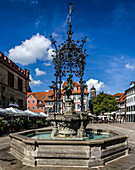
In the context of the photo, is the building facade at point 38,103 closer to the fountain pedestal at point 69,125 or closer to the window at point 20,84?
the window at point 20,84

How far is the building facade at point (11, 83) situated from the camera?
26.4m

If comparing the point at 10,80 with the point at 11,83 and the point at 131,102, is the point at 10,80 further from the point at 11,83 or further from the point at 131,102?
the point at 131,102

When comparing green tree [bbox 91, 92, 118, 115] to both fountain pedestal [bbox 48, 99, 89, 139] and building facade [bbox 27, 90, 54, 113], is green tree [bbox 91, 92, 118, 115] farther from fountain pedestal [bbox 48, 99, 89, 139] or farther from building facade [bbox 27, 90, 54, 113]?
fountain pedestal [bbox 48, 99, 89, 139]

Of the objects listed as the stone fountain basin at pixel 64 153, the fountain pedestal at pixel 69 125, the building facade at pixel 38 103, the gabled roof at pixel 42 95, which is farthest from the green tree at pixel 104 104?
the stone fountain basin at pixel 64 153

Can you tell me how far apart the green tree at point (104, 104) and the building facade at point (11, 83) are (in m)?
24.7

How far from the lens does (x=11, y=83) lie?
30.3 m

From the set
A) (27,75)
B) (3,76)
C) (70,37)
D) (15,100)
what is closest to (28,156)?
(70,37)

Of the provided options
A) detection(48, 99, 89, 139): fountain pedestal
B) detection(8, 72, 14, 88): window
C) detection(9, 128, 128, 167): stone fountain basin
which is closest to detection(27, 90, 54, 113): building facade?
detection(8, 72, 14, 88): window

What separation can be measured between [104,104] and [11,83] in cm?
3139

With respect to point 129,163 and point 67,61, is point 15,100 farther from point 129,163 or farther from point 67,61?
point 129,163

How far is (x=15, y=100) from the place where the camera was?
31516 mm

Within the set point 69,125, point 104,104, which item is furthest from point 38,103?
point 69,125

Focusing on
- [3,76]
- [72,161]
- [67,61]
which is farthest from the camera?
[3,76]

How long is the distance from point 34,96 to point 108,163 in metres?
57.8
